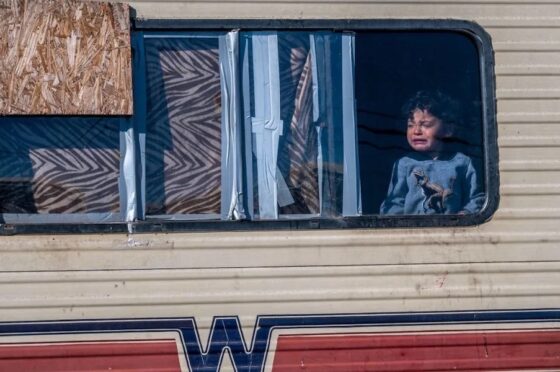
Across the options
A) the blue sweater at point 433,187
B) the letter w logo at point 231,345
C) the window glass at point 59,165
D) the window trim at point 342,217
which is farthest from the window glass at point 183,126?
the blue sweater at point 433,187

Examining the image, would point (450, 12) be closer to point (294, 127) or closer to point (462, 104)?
point (462, 104)

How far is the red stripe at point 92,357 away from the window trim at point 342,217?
48 centimetres

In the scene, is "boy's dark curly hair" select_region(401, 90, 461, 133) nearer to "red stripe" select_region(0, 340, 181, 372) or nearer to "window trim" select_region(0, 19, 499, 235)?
"window trim" select_region(0, 19, 499, 235)

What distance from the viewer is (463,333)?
176 inches

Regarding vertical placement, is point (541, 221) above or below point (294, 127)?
below

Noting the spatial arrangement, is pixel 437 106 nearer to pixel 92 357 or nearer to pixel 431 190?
pixel 431 190

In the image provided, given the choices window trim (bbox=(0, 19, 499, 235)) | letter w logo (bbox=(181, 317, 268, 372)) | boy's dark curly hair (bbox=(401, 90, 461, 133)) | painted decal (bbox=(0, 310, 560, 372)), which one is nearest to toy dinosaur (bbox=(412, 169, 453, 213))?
window trim (bbox=(0, 19, 499, 235))

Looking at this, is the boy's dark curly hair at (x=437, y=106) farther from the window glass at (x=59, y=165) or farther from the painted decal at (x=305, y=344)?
the window glass at (x=59, y=165)

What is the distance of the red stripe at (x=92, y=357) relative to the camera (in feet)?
14.0

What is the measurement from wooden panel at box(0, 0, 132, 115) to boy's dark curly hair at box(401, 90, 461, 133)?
4.14 feet

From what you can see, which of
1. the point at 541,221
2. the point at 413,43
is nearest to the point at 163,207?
Answer: the point at 413,43

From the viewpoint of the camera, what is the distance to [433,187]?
4.60 meters

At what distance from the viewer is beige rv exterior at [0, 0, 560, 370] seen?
4.31 m

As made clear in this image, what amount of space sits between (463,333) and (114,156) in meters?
1.71
